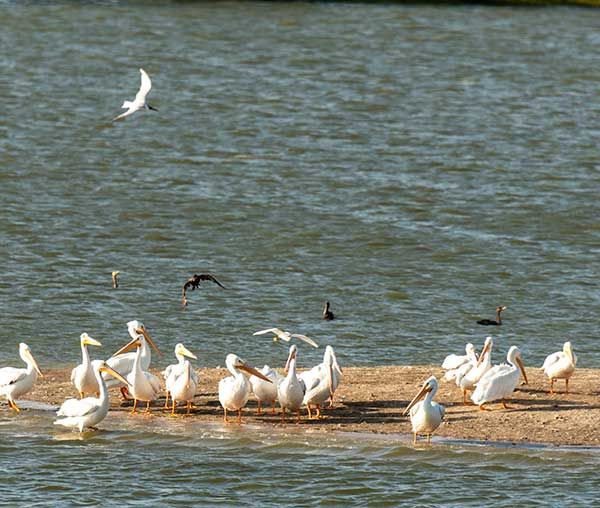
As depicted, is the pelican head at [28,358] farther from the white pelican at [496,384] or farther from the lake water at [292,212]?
the white pelican at [496,384]

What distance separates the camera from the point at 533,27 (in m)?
47.0

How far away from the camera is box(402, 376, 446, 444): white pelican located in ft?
47.4

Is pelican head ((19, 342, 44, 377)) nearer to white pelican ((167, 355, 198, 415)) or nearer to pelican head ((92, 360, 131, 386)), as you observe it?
pelican head ((92, 360, 131, 386))

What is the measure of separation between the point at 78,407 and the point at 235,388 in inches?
60.3

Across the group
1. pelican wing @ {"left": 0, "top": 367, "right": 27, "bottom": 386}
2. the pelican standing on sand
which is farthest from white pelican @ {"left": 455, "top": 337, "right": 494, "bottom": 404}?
pelican wing @ {"left": 0, "top": 367, "right": 27, "bottom": 386}

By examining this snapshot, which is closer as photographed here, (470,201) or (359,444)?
(359,444)

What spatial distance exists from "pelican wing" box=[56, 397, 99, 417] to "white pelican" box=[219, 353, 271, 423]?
125cm

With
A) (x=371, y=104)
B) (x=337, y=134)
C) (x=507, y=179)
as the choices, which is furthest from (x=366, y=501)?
(x=371, y=104)

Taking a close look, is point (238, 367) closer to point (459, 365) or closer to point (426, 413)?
point (426, 413)

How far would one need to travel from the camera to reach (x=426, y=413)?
14.5 m

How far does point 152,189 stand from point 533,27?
842 inches

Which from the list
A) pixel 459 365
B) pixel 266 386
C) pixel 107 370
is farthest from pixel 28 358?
pixel 459 365

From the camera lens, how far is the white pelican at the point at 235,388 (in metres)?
15.1

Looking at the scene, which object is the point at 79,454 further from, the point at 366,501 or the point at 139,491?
the point at 366,501
